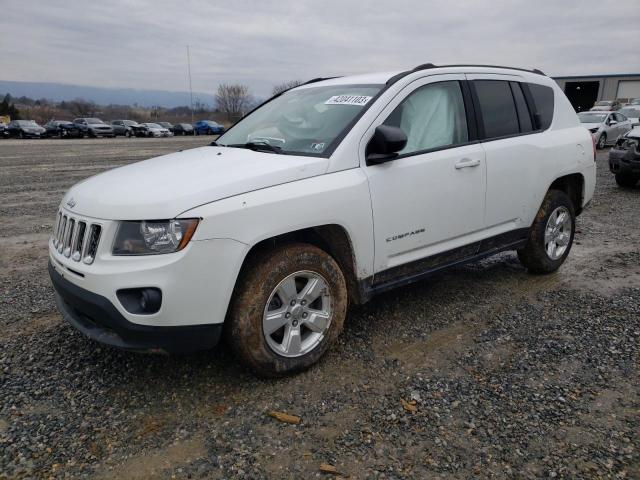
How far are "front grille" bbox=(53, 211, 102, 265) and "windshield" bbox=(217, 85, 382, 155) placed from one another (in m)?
1.32

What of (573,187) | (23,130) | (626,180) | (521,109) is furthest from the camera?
(23,130)

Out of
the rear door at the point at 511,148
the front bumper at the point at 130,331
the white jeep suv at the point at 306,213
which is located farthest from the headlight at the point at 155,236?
the rear door at the point at 511,148

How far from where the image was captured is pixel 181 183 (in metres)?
2.74

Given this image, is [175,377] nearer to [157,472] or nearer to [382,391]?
[157,472]

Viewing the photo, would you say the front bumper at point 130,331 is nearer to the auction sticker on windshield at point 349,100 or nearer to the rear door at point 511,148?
the auction sticker on windshield at point 349,100

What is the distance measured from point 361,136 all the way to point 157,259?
1513 millimetres

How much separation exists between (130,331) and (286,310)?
2.89ft

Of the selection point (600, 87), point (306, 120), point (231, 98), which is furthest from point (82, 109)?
point (306, 120)

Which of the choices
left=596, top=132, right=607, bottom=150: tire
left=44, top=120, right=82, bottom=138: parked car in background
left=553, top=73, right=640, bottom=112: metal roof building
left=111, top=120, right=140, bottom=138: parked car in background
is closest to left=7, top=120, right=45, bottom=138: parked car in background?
left=44, top=120, right=82, bottom=138: parked car in background

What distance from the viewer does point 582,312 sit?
13.0ft

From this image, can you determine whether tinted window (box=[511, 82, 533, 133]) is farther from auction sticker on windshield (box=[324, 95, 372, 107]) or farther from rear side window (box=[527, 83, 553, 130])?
auction sticker on windshield (box=[324, 95, 372, 107])

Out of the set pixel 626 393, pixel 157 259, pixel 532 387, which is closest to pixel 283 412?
pixel 157 259

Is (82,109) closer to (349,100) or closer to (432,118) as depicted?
(349,100)

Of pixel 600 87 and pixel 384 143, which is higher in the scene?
pixel 600 87
